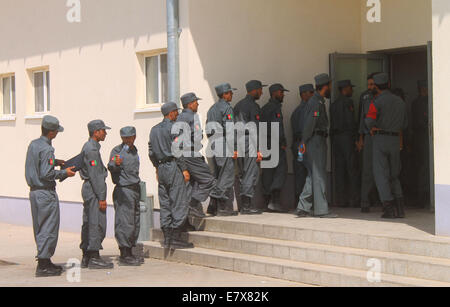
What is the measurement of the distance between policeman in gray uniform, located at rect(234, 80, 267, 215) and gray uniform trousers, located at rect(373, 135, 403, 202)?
1976 millimetres

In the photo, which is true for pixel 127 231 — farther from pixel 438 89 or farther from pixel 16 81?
pixel 16 81

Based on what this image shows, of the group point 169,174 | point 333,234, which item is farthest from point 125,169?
point 333,234

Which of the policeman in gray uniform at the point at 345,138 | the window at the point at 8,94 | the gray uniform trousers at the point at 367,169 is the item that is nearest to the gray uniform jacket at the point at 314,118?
the gray uniform trousers at the point at 367,169

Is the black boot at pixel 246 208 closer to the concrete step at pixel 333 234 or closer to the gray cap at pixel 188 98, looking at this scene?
the concrete step at pixel 333 234

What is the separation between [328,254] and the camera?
8.95 m

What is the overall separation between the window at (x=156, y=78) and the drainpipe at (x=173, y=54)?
955 millimetres

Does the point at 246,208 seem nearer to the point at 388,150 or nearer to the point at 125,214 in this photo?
the point at 125,214

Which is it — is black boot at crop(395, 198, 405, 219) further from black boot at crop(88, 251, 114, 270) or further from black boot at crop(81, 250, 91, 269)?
black boot at crop(81, 250, 91, 269)

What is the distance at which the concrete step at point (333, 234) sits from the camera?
27.5ft

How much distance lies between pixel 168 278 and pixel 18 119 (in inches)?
301

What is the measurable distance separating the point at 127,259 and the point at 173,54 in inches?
134

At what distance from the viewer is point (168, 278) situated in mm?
9477

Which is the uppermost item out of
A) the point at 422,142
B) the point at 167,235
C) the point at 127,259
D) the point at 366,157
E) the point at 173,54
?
the point at 173,54

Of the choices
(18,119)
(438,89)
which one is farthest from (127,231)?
(18,119)
